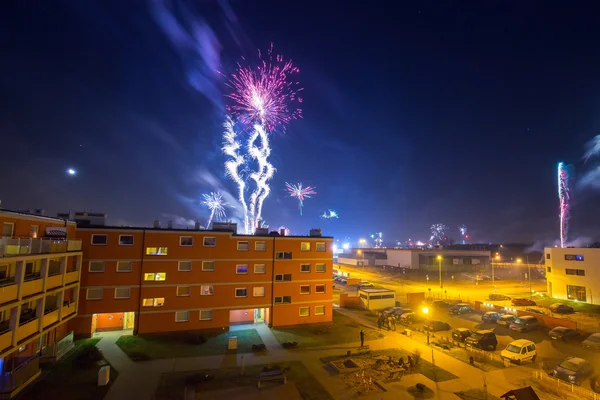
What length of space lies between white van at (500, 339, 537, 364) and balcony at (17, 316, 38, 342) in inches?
1449

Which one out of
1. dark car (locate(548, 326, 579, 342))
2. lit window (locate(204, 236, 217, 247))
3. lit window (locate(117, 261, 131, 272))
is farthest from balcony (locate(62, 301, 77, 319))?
dark car (locate(548, 326, 579, 342))

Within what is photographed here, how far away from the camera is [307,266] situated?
132 ft

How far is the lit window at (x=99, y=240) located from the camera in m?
31.9

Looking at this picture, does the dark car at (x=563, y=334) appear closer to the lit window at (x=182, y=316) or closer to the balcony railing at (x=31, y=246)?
the lit window at (x=182, y=316)

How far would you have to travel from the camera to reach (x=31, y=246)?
66.4ft

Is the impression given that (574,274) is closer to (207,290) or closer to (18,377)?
(207,290)

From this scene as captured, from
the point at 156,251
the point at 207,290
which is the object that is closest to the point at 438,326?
the point at 207,290

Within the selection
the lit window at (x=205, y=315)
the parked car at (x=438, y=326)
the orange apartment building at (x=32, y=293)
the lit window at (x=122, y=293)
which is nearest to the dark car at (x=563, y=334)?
the parked car at (x=438, y=326)

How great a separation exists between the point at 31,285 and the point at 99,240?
12230 mm

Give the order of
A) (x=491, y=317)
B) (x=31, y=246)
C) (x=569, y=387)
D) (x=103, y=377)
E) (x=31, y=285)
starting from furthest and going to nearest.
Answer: (x=491, y=317)
(x=569, y=387)
(x=103, y=377)
(x=31, y=285)
(x=31, y=246)

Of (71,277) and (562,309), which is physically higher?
(71,277)

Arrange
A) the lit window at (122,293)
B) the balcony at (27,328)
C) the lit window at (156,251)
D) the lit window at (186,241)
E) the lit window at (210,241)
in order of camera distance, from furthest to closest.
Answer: the lit window at (210,241) → the lit window at (186,241) → the lit window at (156,251) → the lit window at (122,293) → the balcony at (27,328)

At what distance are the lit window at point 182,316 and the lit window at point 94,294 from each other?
7.61 metres

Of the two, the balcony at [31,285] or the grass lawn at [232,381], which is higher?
the balcony at [31,285]
